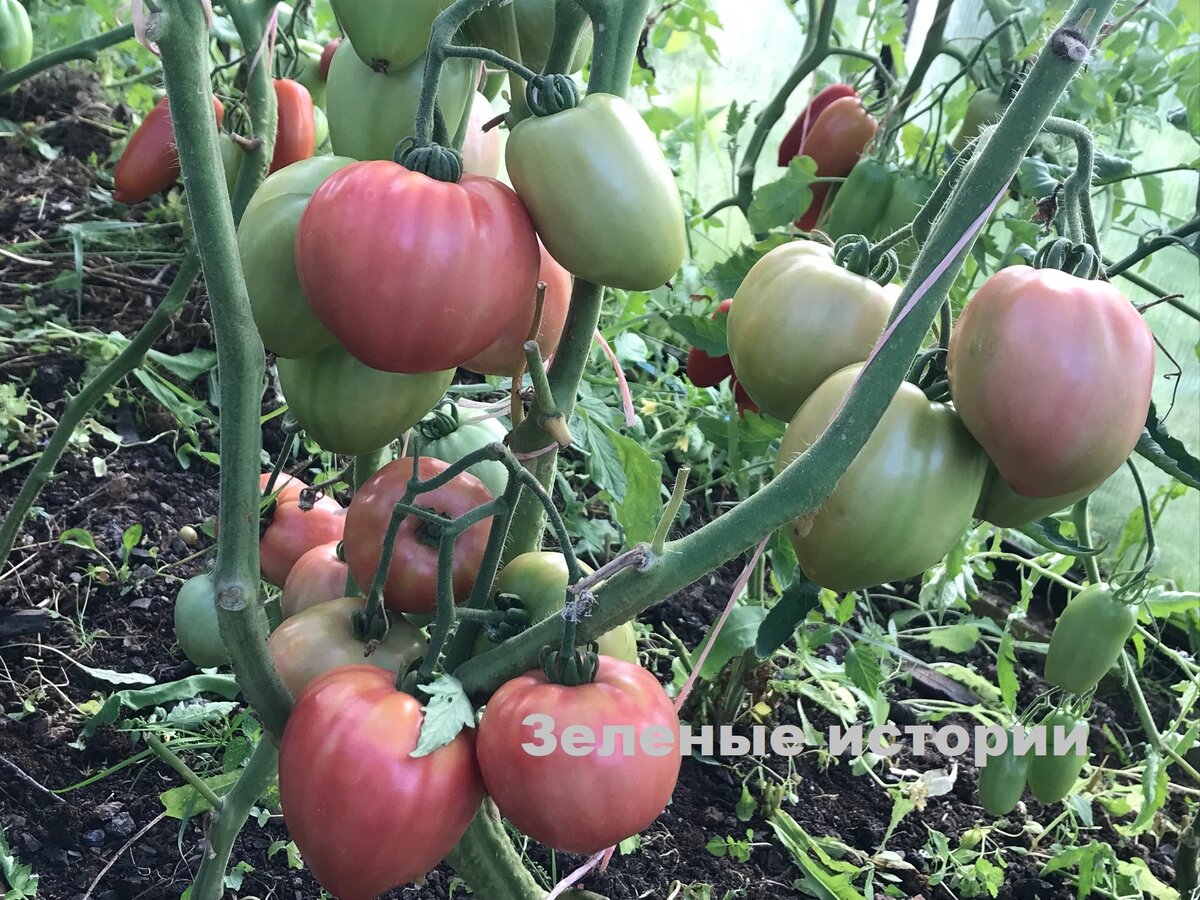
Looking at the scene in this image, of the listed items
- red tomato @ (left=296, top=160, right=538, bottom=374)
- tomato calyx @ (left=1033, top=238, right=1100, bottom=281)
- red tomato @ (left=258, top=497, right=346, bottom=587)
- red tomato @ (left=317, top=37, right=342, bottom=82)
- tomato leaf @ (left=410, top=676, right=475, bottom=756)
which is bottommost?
red tomato @ (left=258, top=497, right=346, bottom=587)

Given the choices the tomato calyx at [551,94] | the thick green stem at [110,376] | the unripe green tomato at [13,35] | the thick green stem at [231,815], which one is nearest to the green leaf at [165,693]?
the thick green stem at [110,376]

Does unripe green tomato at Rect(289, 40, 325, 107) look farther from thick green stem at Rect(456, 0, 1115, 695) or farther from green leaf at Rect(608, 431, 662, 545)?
thick green stem at Rect(456, 0, 1115, 695)

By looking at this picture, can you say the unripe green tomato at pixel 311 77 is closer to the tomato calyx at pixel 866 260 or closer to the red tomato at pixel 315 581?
the red tomato at pixel 315 581

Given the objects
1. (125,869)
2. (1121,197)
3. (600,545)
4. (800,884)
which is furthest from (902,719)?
(125,869)

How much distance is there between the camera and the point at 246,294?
0.50m

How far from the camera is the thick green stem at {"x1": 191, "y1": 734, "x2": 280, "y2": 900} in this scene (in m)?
0.72

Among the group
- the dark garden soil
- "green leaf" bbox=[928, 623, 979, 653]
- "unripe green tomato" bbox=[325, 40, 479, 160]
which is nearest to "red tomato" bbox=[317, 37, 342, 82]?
"unripe green tomato" bbox=[325, 40, 479, 160]

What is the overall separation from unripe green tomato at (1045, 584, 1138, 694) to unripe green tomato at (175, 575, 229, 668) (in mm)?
821

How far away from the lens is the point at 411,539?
65cm

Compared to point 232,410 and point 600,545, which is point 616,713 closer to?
point 232,410

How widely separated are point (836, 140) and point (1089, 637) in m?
0.81

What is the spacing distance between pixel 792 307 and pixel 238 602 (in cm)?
37

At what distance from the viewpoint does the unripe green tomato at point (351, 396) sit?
0.57 metres

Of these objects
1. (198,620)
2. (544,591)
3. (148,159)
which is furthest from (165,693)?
(544,591)
